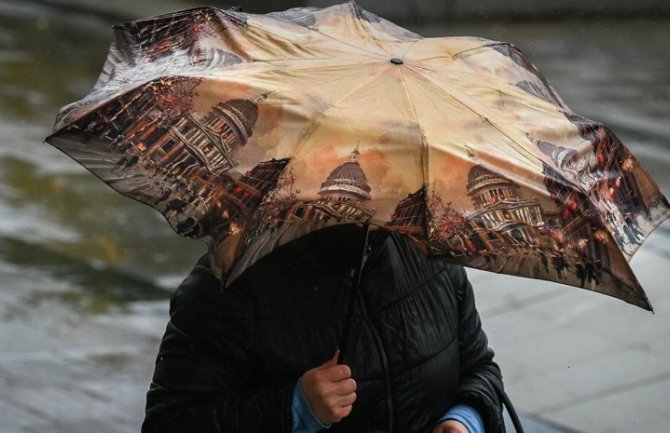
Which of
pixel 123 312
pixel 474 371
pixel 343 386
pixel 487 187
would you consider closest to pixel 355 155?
pixel 487 187

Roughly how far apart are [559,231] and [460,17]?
12.7 metres

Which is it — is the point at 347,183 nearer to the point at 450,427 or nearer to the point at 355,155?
the point at 355,155

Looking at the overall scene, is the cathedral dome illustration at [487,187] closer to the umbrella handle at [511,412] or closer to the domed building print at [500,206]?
the domed building print at [500,206]

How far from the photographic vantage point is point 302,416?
2980 millimetres

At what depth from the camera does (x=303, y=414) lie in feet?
9.76

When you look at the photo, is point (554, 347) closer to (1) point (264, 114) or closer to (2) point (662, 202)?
(2) point (662, 202)

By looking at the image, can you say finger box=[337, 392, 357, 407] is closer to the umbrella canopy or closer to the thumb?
the thumb

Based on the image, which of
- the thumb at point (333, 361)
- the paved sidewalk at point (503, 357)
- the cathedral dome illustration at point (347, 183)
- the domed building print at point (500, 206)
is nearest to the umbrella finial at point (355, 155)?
the cathedral dome illustration at point (347, 183)

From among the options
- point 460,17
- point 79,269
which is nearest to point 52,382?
point 79,269

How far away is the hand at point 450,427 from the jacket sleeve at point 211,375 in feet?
1.51

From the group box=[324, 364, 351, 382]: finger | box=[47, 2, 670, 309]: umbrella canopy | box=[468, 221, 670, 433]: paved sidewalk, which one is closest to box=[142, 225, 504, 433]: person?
box=[324, 364, 351, 382]: finger

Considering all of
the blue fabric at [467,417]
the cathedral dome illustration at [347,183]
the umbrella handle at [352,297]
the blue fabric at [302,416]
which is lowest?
the blue fabric at [302,416]

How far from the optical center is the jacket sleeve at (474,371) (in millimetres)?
3373

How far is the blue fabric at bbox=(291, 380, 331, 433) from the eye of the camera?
116 inches
